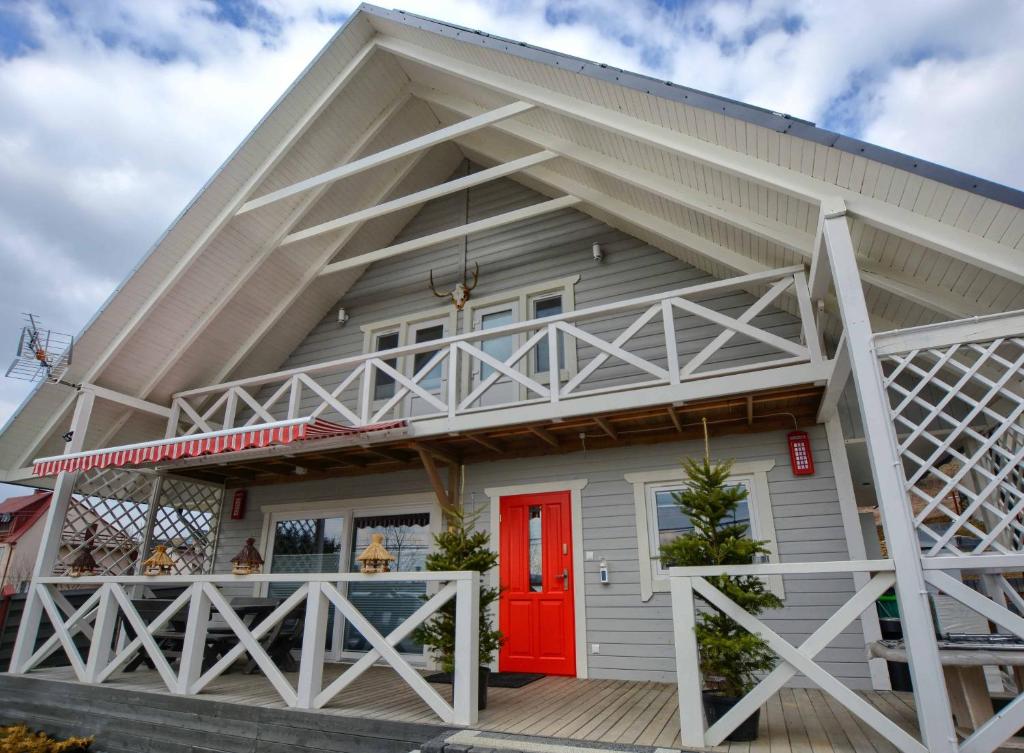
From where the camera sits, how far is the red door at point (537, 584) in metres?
6.09

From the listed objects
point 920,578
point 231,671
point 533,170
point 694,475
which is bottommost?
point 231,671

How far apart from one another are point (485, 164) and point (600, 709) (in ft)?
24.3

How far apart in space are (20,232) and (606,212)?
121 ft

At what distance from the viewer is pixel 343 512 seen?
7.69 meters

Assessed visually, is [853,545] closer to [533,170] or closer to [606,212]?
[606,212]

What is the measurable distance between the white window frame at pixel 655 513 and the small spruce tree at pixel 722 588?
1.77 metres

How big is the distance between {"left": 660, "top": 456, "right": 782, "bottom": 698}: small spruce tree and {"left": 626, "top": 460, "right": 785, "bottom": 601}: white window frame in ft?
5.81

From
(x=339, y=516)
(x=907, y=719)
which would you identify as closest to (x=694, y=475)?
(x=907, y=719)

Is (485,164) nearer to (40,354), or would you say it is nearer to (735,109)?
(735,109)

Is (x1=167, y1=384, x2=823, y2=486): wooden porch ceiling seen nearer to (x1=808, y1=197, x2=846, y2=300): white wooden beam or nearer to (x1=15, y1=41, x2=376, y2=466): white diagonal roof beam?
(x1=808, y1=197, x2=846, y2=300): white wooden beam

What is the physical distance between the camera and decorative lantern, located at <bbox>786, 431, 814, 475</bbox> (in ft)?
18.2

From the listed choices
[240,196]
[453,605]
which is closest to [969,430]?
[453,605]

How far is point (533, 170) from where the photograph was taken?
7258 millimetres

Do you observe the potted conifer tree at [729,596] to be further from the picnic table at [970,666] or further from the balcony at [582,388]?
the balcony at [582,388]
